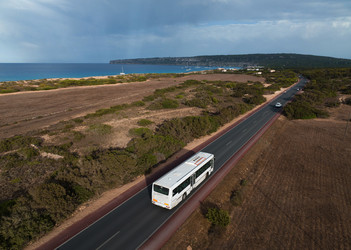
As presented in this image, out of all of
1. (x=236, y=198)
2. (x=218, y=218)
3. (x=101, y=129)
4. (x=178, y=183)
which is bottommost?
(x=236, y=198)

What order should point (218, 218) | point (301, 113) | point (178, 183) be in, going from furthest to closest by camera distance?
1. point (301, 113)
2. point (178, 183)
3. point (218, 218)

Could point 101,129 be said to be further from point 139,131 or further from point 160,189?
point 160,189

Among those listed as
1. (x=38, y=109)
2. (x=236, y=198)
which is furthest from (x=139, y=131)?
(x=38, y=109)

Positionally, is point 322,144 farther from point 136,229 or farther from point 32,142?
point 32,142

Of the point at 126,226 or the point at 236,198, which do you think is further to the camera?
the point at 236,198

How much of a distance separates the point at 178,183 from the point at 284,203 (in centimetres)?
1023

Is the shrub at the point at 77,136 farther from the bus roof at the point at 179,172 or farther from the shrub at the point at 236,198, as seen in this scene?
the shrub at the point at 236,198

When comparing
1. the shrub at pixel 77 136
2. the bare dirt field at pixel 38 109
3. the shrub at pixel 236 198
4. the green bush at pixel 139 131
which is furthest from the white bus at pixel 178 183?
the bare dirt field at pixel 38 109

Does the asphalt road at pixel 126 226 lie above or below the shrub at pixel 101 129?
below

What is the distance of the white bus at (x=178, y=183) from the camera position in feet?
47.7

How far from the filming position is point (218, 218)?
543 inches

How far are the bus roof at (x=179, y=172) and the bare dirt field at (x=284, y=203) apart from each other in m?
3.27

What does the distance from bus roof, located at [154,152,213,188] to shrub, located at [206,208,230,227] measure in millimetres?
3771

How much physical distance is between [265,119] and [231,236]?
35.1 metres
